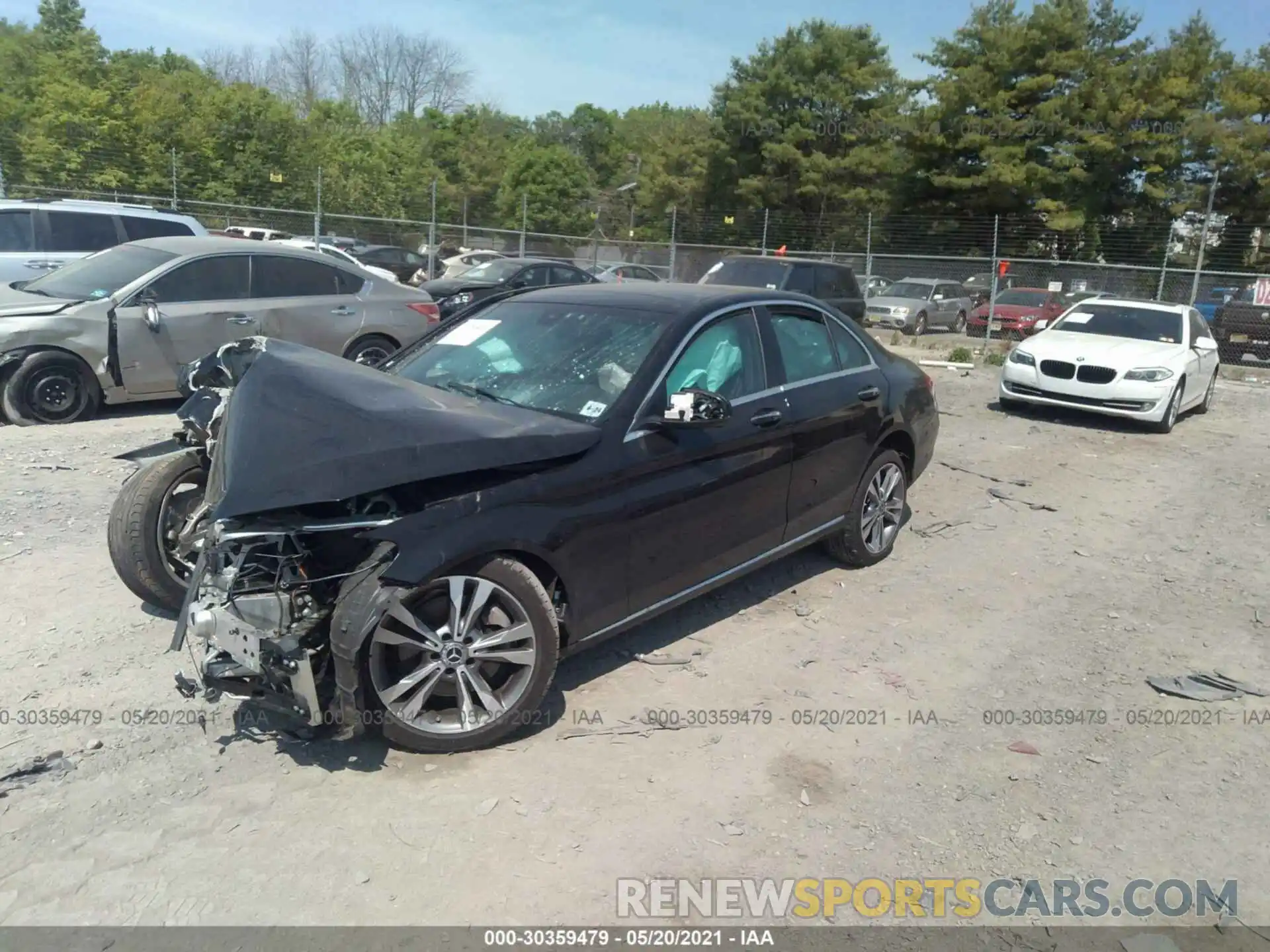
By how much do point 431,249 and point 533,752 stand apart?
24310mm

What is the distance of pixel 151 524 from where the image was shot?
168 inches

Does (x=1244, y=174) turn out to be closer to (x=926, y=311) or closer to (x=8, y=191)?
(x=926, y=311)

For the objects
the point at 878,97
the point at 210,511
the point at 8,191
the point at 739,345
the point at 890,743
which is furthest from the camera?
the point at 878,97

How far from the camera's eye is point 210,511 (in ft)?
11.2

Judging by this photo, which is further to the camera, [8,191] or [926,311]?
[8,191]

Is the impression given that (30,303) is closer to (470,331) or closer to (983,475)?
(470,331)

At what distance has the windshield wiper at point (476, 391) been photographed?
14.0ft

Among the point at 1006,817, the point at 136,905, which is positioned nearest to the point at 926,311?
the point at 1006,817

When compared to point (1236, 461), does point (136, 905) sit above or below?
below

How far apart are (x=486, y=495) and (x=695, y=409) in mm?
1077

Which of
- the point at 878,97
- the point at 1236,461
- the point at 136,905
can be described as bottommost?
the point at 136,905

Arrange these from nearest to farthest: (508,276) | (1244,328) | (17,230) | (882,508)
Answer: (882,508) < (17,230) < (1244,328) < (508,276)

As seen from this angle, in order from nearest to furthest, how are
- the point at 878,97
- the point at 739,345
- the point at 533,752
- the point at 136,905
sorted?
1. the point at 136,905
2. the point at 533,752
3. the point at 739,345
4. the point at 878,97

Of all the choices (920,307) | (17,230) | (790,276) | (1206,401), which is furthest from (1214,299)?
(17,230)
